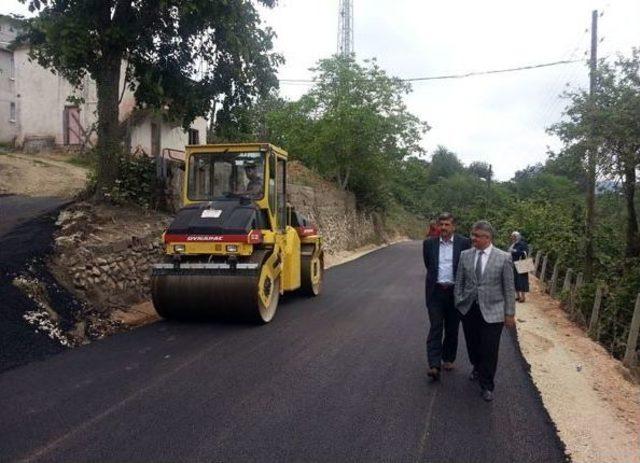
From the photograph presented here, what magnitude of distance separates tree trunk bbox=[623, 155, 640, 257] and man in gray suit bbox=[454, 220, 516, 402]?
8.64m

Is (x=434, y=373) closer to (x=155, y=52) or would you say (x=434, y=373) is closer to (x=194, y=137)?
(x=155, y=52)

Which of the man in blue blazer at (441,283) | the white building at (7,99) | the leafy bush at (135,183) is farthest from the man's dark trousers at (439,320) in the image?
the white building at (7,99)

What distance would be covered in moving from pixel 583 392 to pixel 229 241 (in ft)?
17.0

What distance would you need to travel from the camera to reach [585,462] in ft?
14.7

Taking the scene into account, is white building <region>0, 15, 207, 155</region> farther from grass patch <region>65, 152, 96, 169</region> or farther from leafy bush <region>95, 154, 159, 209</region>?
leafy bush <region>95, 154, 159, 209</region>

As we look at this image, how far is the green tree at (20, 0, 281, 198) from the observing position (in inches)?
441

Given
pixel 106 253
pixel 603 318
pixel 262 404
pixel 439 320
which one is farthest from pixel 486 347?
pixel 106 253

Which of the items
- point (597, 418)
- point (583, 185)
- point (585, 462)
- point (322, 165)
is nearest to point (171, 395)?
point (585, 462)

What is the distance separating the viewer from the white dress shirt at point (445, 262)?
6375mm

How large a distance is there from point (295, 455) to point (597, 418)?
9.89 feet

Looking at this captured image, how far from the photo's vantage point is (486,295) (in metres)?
5.84

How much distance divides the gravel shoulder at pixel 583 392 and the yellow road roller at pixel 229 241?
158 inches

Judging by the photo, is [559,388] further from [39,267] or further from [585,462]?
[39,267]

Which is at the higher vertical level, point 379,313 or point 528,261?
point 528,261
